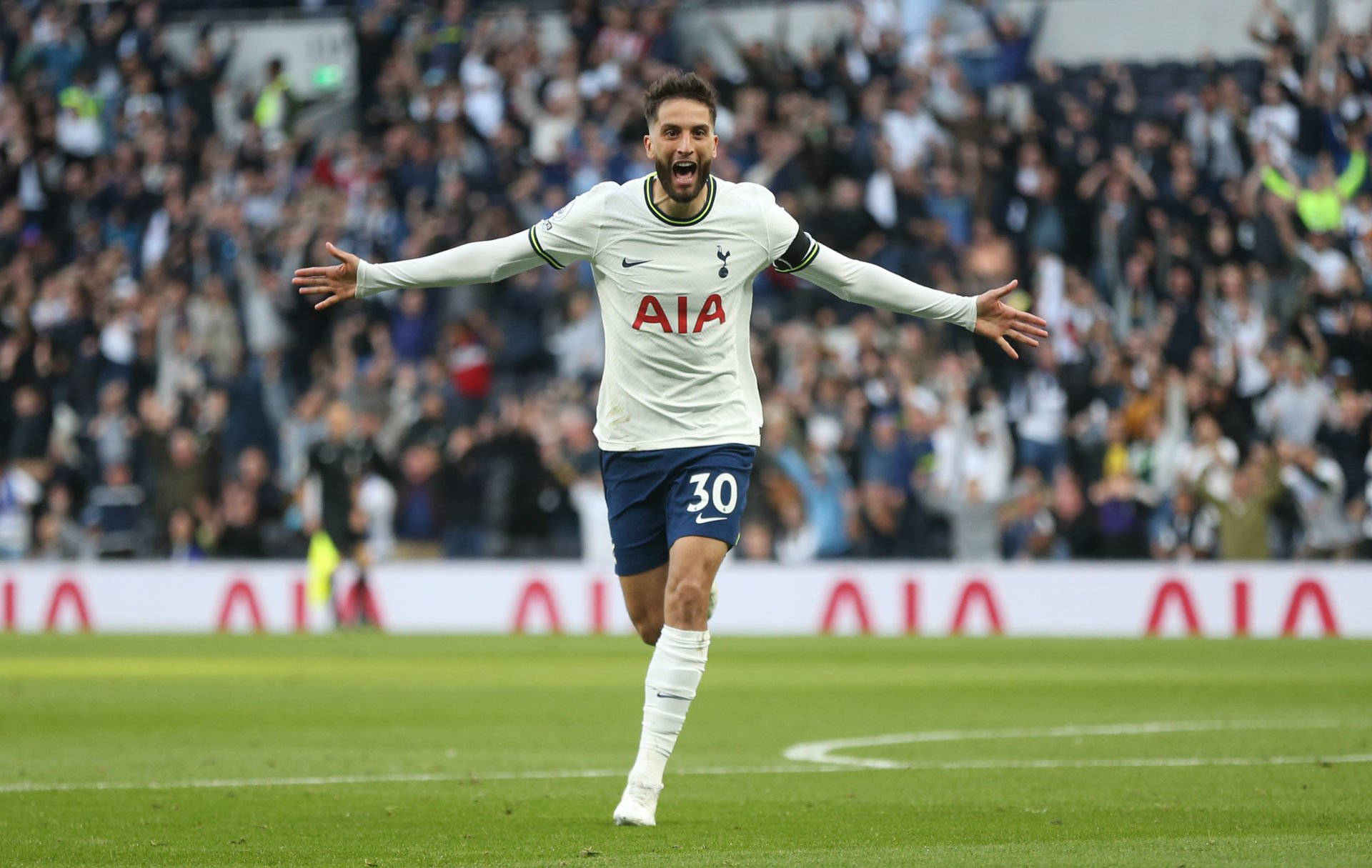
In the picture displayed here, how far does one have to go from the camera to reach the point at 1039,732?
11.6m

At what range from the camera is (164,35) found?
30109 millimetres

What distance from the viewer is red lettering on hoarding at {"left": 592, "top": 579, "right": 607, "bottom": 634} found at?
23000mm

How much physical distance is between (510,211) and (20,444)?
594 centimetres

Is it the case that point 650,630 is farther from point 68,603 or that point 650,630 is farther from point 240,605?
point 68,603

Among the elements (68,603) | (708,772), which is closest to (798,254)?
(708,772)

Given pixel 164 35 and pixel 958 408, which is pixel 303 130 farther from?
pixel 958 408

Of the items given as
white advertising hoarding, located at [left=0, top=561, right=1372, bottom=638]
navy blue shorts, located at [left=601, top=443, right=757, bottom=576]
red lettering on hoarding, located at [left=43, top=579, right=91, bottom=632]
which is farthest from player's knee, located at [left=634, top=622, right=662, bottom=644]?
red lettering on hoarding, located at [left=43, top=579, right=91, bottom=632]

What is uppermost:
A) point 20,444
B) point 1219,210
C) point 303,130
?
point 303,130

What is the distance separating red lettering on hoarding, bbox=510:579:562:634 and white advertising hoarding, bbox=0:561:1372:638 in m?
0.01

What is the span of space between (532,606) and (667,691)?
15989 millimetres

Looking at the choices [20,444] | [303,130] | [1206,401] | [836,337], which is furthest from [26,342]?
[1206,401]

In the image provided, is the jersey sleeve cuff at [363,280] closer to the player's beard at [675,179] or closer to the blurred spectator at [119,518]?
the player's beard at [675,179]

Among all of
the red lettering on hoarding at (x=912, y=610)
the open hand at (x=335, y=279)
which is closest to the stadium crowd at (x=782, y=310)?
the red lettering on hoarding at (x=912, y=610)

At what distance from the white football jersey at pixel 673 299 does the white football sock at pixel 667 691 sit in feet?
2.32
